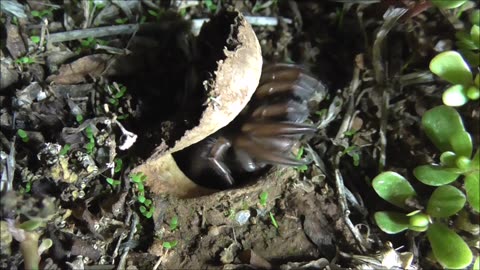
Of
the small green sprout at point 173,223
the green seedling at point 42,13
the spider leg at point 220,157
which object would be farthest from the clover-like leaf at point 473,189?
the green seedling at point 42,13

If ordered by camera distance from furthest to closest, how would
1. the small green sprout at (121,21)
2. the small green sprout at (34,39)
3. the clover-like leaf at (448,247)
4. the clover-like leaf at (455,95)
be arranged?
the small green sprout at (121,21), the small green sprout at (34,39), the clover-like leaf at (455,95), the clover-like leaf at (448,247)

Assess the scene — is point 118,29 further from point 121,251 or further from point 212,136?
point 121,251

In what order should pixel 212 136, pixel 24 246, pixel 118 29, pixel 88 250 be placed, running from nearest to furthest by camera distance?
pixel 24 246 → pixel 88 250 → pixel 212 136 → pixel 118 29

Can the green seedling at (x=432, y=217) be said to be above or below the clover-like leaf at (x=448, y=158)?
below

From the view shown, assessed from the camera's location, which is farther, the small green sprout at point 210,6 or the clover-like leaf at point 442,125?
the small green sprout at point 210,6

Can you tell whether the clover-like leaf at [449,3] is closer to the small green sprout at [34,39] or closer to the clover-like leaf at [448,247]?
the clover-like leaf at [448,247]

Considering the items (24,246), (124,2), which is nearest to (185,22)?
(124,2)

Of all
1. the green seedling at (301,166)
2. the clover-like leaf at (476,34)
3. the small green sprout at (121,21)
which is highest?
the clover-like leaf at (476,34)

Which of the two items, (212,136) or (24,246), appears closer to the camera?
(24,246)
